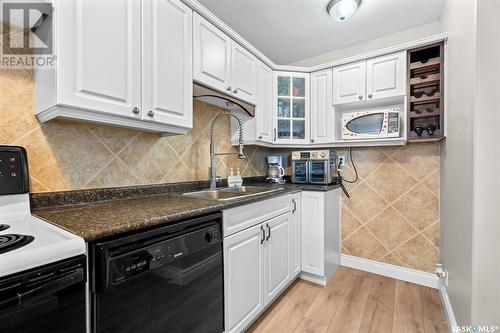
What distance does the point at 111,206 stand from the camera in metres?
1.23

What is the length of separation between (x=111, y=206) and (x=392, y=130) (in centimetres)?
228

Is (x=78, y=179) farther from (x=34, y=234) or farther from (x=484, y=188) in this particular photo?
(x=484, y=188)

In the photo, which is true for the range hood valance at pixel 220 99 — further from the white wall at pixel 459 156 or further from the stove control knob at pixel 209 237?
the white wall at pixel 459 156

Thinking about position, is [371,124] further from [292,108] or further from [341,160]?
[292,108]

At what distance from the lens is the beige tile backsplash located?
114 cm

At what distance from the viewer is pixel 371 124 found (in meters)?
2.22

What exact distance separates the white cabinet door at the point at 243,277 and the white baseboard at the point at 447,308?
123 centimetres

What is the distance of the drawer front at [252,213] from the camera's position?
52.3 inches

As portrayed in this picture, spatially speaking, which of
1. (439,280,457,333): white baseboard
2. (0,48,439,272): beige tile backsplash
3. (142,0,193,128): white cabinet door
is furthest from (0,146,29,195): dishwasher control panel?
(439,280,457,333): white baseboard

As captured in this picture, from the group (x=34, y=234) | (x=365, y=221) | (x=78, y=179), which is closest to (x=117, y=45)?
(x=78, y=179)

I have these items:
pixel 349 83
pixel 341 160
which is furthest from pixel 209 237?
pixel 349 83

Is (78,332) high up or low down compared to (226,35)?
down

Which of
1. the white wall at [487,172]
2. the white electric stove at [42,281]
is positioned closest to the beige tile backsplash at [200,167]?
the white electric stove at [42,281]

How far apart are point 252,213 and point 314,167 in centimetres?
117
